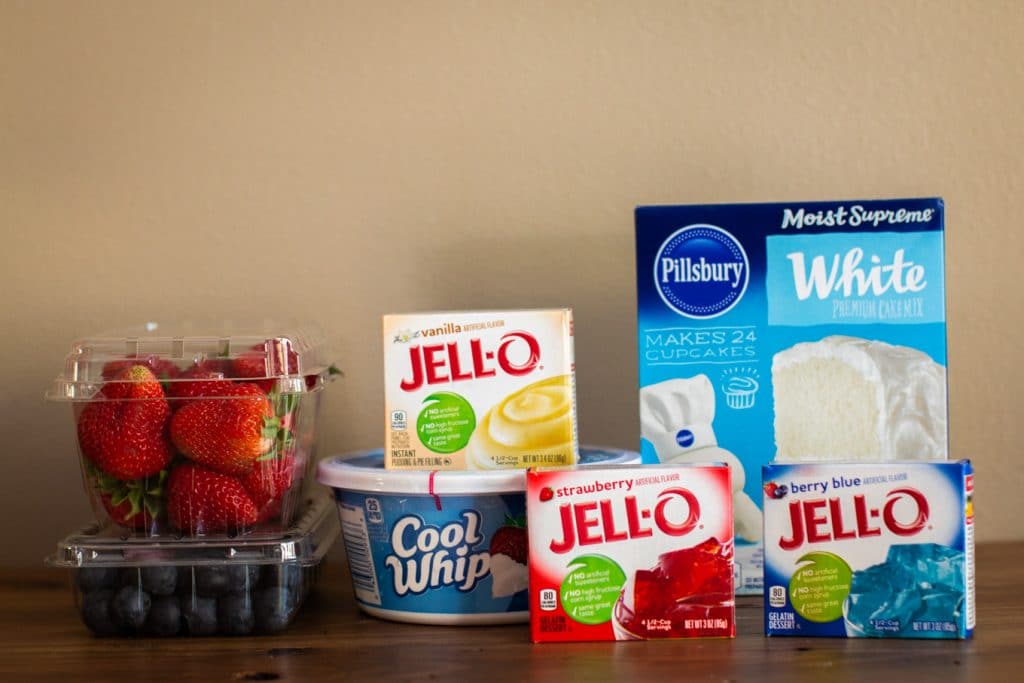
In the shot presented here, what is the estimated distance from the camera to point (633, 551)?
3.17 ft

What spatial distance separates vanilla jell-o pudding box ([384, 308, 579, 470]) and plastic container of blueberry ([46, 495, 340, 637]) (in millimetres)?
159

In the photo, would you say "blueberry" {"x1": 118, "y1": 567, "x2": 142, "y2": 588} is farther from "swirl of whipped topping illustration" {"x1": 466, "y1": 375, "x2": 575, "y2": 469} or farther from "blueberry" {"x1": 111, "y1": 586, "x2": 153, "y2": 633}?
"swirl of whipped topping illustration" {"x1": 466, "y1": 375, "x2": 575, "y2": 469}

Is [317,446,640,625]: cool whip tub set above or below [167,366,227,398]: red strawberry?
below

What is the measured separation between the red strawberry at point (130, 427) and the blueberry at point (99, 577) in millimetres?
89

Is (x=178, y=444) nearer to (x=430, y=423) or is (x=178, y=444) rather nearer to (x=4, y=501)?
(x=430, y=423)

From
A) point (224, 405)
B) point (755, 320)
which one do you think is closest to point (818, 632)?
point (755, 320)

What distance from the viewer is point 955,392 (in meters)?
1.32

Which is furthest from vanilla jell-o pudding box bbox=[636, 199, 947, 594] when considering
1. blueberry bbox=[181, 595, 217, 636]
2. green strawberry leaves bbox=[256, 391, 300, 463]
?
blueberry bbox=[181, 595, 217, 636]

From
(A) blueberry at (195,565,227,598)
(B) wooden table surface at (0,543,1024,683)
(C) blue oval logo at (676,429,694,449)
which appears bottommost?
(B) wooden table surface at (0,543,1024,683)

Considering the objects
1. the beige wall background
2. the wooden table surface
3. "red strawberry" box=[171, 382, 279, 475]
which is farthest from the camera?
the beige wall background

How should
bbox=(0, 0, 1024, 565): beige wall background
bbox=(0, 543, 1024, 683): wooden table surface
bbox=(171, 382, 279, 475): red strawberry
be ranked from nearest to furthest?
bbox=(0, 543, 1024, 683): wooden table surface < bbox=(171, 382, 279, 475): red strawberry < bbox=(0, 0, 1024, 565): beige wall background

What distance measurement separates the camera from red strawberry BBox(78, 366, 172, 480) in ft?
3.32

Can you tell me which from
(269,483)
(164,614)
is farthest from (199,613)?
(269,483)

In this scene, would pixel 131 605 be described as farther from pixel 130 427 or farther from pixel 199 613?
pixel 130 427
